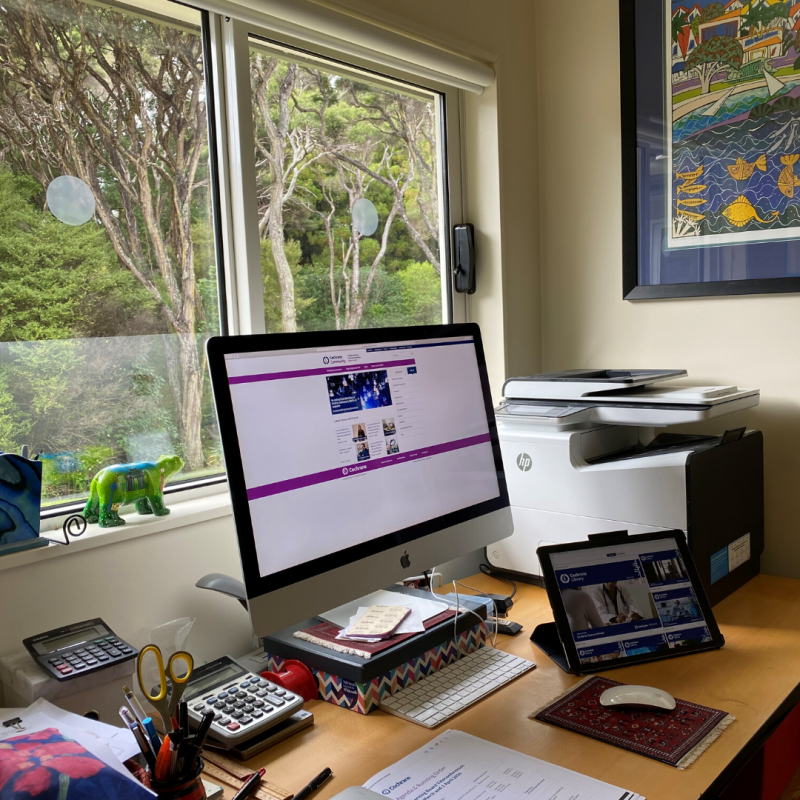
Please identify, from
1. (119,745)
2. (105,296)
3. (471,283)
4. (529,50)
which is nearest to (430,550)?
(119,745)

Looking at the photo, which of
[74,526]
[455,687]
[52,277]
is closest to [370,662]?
[455,687]

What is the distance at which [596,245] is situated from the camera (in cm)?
194

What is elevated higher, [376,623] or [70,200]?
[70,200]

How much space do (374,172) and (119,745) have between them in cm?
131

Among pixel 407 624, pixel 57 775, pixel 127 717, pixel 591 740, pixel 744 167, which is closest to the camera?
pixel 57 775

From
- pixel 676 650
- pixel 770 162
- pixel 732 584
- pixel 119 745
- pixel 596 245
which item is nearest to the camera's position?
pixel 119 745

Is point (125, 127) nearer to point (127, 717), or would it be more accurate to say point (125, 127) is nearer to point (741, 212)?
point (127, 717)

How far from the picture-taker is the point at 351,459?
116cm

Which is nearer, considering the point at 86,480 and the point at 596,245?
the point at 86,480

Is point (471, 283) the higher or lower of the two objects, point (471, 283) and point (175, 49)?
the lower

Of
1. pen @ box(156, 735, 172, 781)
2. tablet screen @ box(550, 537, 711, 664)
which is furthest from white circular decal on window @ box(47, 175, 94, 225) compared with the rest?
tablet screen @ box(550, 537, 711, 664)

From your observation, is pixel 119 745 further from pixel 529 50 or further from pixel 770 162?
pixel 529 50

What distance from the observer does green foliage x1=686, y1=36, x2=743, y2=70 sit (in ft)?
5.52

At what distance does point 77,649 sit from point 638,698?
2.54 ft
